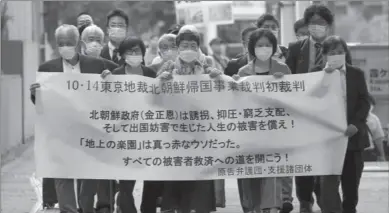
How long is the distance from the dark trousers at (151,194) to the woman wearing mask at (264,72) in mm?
826

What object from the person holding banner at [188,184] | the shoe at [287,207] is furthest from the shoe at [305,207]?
the person holding banner at [188,184]

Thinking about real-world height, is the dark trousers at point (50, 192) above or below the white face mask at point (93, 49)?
below

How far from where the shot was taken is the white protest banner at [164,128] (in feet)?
28.4

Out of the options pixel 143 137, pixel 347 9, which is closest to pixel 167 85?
pixel 143 137

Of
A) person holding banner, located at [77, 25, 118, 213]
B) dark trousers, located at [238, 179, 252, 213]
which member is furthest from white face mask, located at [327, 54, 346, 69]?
person holding banner, located at [77, 25, 118, 213]

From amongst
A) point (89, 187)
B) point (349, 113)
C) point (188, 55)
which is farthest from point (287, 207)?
point (188, 55)

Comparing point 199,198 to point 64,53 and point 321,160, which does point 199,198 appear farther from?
point 64,53

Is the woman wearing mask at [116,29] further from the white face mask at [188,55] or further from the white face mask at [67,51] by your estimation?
the white face mask at [188,55]

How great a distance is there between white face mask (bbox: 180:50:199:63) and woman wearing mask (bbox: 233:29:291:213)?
1.27 ft

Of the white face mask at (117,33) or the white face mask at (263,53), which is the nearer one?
the white face mask at (263,53)

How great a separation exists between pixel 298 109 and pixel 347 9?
31.9 metres

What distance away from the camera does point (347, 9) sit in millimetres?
40031

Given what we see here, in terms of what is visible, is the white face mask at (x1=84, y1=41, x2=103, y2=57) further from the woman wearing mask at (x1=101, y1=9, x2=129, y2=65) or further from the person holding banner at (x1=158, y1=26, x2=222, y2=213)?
the person holding banner at (x1=158, y1=26, x2=222, y2=213)

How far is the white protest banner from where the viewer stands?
28.4 feet
